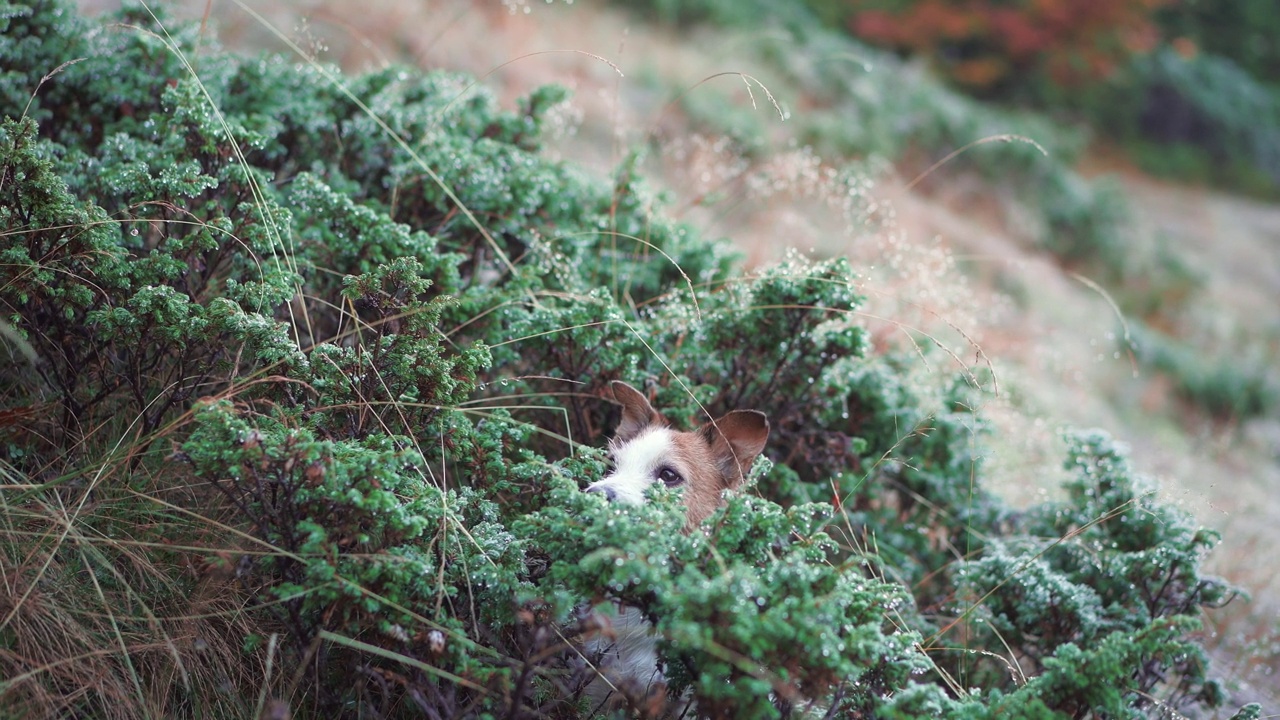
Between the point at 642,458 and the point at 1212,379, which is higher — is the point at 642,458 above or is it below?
above

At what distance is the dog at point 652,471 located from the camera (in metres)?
3.07

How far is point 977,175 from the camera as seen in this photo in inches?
479

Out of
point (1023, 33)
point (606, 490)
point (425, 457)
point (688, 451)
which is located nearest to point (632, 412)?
point (688, 451)

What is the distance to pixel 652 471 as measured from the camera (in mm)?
3346

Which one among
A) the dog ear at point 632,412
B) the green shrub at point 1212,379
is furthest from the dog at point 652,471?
the green shrub at point 1212,379

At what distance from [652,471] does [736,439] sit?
1.14 feet

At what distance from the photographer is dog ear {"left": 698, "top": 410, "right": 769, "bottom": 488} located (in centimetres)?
341

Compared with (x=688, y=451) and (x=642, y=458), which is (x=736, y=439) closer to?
(x=688, y=451)

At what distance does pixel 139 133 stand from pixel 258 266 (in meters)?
1.23

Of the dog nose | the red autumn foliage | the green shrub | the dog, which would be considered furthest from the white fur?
the red autumn foliage

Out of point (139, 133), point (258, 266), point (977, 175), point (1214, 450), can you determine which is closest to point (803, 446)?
point (258, 266)

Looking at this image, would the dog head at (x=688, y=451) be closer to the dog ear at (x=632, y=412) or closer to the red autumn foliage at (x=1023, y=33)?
the dog ear at (x=632, y=412)

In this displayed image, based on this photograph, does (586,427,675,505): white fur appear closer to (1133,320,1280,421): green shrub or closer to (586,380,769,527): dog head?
(586,380,769,527): dog head

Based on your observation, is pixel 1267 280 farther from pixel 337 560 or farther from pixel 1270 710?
pixel 337 560
